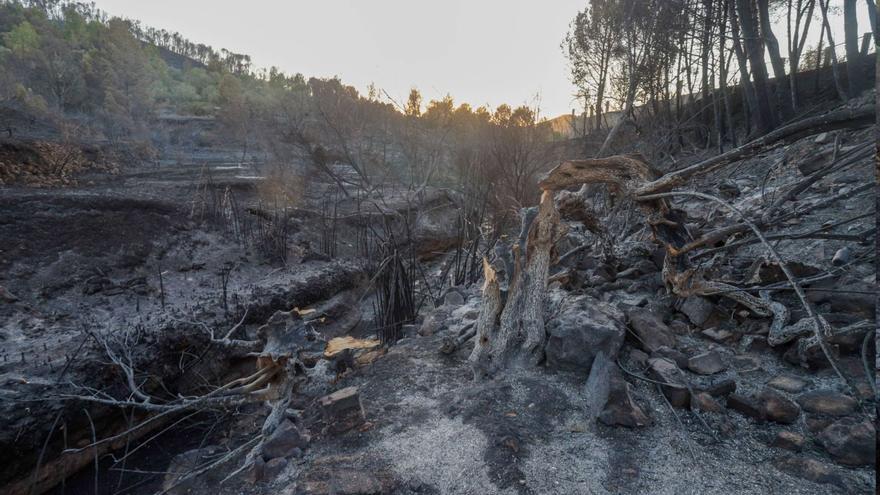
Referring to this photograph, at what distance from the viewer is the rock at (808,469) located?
1.28 metres

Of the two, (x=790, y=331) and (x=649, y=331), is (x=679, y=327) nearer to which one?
(x=649, y=331)

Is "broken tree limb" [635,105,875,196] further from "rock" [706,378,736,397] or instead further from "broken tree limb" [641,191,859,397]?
"rock" [706,378,736,397]

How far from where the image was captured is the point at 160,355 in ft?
12.7

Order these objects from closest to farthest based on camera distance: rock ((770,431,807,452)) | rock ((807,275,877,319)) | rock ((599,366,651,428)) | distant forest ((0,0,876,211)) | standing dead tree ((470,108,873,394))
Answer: rock ((770,431,807,452)) → rock ((599,366,651,428)) → rock ((807,275,877,319)) → standing dead tree ((470,108,873,394)) → distant forest ((0,0,876,211))

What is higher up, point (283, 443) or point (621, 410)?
point (621, 410)

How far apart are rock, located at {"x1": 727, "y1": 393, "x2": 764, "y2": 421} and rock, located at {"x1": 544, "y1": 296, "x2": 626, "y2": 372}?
1.67 ft

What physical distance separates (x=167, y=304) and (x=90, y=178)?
6596mm

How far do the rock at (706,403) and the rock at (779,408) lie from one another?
0.15 meters

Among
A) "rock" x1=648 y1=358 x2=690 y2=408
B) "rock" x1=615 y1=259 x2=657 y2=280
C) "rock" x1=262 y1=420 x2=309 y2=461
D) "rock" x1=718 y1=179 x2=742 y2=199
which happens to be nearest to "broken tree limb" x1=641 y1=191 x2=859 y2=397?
"rock" x1=648 y1=358 x2=690 y2=408

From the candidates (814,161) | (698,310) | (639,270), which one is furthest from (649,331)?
(814,161)

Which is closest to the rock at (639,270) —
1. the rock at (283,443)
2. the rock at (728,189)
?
the rock at (728,189)

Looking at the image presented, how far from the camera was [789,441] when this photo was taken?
4.75 ft

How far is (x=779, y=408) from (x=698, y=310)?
0.82m

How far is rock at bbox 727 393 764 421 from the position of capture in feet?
5.28
